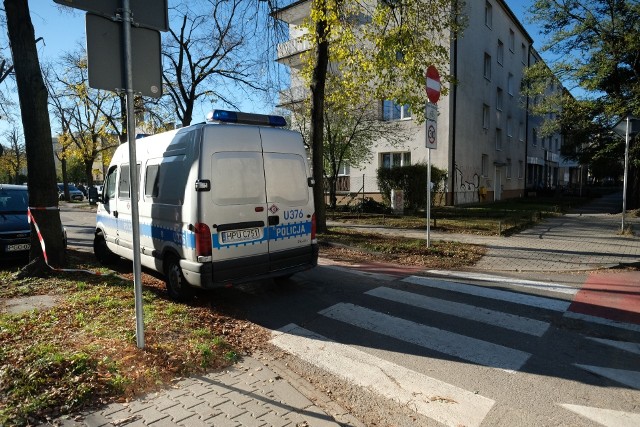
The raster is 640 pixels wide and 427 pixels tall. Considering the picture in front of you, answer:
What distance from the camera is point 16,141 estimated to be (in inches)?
1657

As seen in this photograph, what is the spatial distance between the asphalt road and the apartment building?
497 inches

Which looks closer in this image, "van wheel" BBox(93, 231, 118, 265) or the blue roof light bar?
the blue roof light bar

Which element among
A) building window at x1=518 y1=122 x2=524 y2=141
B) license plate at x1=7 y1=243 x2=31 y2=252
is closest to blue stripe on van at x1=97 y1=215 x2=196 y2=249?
license plate at x1=7 y1=243 x2=31 y2=252

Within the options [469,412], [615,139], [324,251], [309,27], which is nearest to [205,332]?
[469,412]

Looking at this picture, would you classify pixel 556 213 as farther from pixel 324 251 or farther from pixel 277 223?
pixel 277 223

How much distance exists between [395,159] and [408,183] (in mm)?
6215

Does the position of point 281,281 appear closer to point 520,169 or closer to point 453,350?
point 453,350

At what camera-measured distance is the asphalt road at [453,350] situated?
3115 mm

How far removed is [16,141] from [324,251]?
149ft

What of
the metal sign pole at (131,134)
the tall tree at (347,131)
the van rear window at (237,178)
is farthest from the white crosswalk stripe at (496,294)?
the tall tree at (347,131)

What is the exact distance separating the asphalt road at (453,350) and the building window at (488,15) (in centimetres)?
2511

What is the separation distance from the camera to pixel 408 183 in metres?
18.2

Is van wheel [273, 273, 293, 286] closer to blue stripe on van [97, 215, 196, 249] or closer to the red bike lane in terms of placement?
blue stripe on van [97, 215, 196, 249]

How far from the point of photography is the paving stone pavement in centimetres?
281
